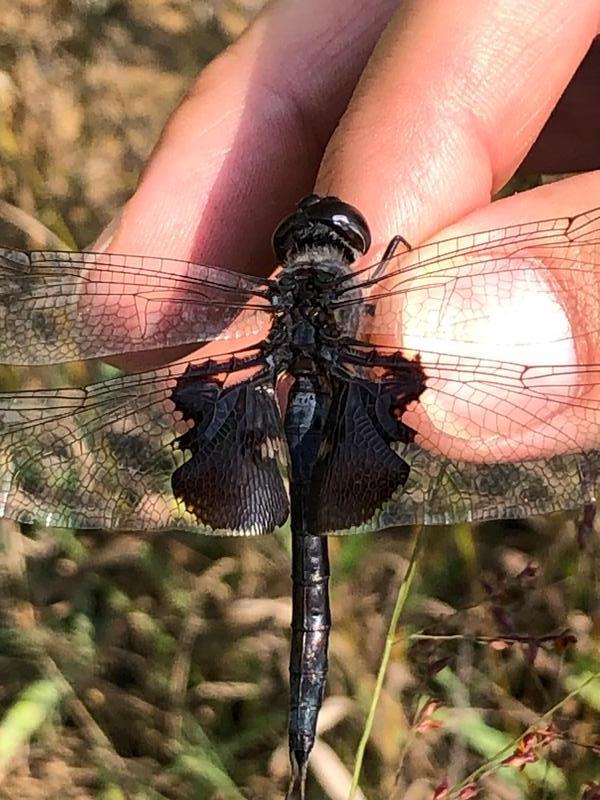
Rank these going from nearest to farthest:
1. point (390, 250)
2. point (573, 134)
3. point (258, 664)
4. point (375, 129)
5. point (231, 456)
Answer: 1. point (231, 456)
2. point (390, 250)
3. point (375, 129)
4. point (258, 664)
5. point (573, 134)

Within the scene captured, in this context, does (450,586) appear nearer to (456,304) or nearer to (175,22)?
(456,304)

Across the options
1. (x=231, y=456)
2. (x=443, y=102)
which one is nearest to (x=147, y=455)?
(x=231, y=456)

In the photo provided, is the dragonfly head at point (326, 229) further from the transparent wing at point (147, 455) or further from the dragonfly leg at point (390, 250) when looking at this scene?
the transparent wing at point (147, 455)

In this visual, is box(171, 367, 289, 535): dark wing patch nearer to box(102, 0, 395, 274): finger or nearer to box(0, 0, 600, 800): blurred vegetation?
box(0, 0, 600, 800): blurred vegetation

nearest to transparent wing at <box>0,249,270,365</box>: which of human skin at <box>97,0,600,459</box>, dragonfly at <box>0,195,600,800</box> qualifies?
dragonfly at <box>0,195,600,800</box>

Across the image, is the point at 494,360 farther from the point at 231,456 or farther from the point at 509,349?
the point at 231,456

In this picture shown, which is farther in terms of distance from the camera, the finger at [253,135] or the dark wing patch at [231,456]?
the finger at [253,135]

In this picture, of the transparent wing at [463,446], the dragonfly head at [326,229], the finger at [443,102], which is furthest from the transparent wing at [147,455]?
the finger at [443,102]
